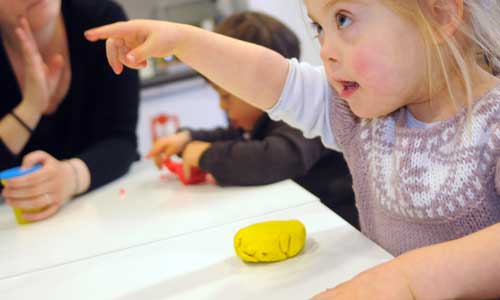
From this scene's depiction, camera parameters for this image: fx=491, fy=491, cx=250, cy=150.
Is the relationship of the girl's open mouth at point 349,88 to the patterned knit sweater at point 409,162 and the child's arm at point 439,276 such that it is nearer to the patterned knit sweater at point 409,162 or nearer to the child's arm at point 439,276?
the patterned knit sweater at point 409,162

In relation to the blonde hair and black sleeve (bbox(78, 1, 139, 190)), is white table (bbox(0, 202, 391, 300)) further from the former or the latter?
black sleeve (bbox(78, 1, 139, 190))

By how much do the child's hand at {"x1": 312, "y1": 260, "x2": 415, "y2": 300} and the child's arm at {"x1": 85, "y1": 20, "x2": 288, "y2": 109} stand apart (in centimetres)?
35

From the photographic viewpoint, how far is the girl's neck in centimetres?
58

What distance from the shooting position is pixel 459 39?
1.90 ft

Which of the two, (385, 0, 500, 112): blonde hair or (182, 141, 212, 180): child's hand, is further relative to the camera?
(182, 141, 212, 180): child's hand

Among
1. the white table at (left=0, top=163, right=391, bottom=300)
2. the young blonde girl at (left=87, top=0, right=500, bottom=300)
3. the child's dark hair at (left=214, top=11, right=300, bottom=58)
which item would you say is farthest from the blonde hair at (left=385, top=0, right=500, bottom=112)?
the child's dark hair at (left=214, top=11, right=300, bottom=58)

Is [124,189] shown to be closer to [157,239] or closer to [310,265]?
[157,239]

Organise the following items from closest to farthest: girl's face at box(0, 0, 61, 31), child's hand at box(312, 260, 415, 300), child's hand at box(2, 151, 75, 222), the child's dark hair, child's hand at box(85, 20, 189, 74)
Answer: child's hand at box(312, 260, 415, 300) < child's hand at box(85, 20, 189, 74) < child's hand at box(2, 151, 75, 222) < girl's face at box(0, 0, 61, 31) < the child's dark hair

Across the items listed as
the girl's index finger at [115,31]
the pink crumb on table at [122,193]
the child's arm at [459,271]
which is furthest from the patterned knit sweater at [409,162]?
the pink crumb on table at [122,193]

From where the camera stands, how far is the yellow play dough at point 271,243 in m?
0.58

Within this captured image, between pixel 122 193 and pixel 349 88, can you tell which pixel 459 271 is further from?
pixel 122 193

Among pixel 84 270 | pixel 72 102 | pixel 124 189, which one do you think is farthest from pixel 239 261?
pixel 72 102

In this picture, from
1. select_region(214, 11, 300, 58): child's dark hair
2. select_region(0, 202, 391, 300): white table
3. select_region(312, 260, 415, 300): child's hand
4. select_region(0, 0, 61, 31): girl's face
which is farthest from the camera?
select_region(214, 11, 300, 58): child's dark hair

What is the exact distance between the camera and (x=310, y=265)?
57cm
